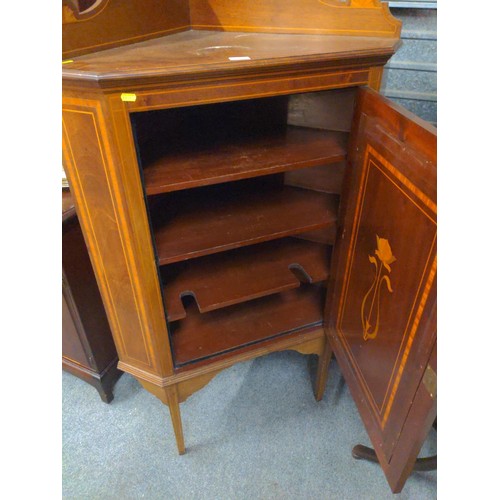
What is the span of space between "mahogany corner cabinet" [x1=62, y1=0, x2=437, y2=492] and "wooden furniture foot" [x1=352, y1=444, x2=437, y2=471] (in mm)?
276

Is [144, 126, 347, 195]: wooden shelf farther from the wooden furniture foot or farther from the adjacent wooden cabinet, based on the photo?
the wooden furniture foot

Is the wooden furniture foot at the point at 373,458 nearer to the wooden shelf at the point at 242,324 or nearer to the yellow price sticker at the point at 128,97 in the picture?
the wooden shelf at the point at 242,324

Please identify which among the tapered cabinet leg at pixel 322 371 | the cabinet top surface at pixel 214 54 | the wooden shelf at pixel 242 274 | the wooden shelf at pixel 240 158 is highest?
the cabinet top surface at pixel 214 54

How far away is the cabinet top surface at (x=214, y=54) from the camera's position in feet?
1.92

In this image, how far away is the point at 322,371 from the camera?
3.94 ft

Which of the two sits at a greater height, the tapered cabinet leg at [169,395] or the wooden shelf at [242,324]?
the wooden shelf at [242,324]

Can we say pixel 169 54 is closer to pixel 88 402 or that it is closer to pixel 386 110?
pixel 386 110

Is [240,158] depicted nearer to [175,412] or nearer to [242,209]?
[242,209]

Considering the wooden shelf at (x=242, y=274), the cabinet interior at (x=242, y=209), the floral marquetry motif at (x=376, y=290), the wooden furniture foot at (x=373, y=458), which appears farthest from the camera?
the wooden furniture foot at (x=373, y=458)

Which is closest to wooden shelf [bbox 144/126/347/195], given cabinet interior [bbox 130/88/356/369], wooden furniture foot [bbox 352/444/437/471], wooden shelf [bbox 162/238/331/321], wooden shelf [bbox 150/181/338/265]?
cabinet interior [bbox 130/88/356/369]

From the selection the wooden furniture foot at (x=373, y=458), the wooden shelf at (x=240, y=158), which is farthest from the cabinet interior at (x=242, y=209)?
the wooden furniture foot at (x=373, y=458)

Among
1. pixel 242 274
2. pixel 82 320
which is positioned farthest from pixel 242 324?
pixel 82 320

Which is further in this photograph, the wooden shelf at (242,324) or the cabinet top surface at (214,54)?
the wooden shelf at (242,324)
